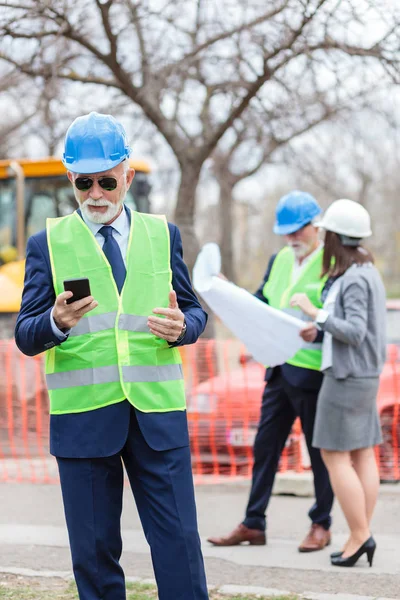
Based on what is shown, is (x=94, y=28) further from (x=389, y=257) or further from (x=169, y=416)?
(x=389, y=257)

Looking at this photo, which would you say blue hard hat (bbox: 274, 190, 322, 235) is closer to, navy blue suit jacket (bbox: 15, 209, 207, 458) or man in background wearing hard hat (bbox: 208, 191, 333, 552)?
man in background wearing hard hat (bbox: 208, 191, 333, 552)

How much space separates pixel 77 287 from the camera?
9.80ft

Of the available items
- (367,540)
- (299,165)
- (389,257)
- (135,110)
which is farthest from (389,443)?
(389,257)

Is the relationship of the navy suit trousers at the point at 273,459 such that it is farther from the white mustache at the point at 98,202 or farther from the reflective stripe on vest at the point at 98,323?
the white mustache at the point at 98,202

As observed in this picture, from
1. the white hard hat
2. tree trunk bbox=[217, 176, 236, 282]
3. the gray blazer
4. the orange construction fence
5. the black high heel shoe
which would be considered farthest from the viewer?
tree trunk bbox=[217, 176, 236, 282]

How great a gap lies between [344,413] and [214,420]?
254cm

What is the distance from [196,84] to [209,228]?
106 feet

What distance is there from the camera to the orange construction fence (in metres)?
7.10

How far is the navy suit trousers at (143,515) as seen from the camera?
3.18 metres

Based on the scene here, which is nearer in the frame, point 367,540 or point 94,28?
point 367,540

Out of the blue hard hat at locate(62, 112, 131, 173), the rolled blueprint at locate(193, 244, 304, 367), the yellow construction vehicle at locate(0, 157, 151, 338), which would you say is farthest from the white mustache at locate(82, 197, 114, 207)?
the yellow construction vehicle at locate(0, 157, 151, 338)

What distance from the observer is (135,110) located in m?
12.7

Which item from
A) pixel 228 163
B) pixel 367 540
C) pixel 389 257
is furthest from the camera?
pixel 389 257

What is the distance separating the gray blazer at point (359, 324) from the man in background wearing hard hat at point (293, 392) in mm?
320
